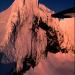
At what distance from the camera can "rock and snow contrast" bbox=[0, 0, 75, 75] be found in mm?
2357

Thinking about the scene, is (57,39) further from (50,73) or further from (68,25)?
(50,73)

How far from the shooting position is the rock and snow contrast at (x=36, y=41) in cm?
236

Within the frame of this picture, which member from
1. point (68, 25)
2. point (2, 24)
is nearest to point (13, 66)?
point (2, 24)

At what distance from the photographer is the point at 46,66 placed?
242cm

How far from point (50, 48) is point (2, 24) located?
2.18 ft

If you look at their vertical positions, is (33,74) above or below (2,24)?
below

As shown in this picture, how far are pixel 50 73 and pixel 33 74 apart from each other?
7.8 inches

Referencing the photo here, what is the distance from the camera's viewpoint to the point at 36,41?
2484mm

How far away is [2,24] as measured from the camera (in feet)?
8.25

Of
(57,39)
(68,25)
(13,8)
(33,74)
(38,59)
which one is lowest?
(33,74)

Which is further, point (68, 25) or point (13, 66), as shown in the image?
point (68, 25)

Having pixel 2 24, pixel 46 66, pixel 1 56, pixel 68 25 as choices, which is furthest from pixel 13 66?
pixel 68 25

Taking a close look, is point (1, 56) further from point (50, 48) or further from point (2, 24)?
point (50, 48)

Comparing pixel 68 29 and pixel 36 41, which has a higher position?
pixel 68 29
